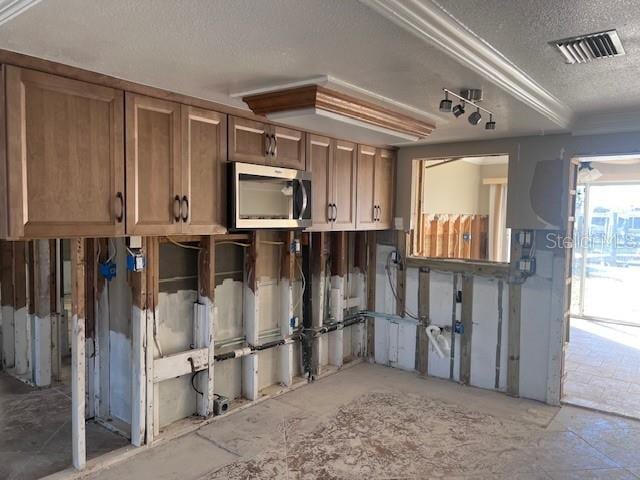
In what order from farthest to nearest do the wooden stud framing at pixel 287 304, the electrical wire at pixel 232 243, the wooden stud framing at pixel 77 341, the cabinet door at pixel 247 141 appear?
the wooden stud framing at pixel 287 304
the electrical wire at pixel 232 243
the cabinet door at pixel 247 141
the wooden stud framing at pixel 77 341

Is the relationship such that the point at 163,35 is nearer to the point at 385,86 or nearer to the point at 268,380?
the point at 385,86

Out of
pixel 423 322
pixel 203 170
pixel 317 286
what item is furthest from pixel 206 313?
pixel 423 322

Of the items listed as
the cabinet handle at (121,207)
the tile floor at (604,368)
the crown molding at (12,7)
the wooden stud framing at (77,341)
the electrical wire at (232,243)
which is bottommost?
the tile floor at (604,368)

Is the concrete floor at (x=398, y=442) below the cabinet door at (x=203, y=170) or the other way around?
below

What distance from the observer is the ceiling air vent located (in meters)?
1.81

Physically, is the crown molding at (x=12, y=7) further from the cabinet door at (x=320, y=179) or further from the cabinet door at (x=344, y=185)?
the cabinet door at (x=344, y=185)

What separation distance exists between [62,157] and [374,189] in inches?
109

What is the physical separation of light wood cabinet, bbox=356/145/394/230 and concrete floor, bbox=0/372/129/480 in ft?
8.47

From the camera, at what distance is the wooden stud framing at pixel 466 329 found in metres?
4.21

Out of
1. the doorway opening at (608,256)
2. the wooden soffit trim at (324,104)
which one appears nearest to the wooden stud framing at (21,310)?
the wooden soffit trim at (324,104)

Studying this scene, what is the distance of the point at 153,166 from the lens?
2.58 meters

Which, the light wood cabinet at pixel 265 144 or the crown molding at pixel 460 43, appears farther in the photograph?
the light wood cabinet at pixel 265 144

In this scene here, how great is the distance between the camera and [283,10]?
60.5 inches

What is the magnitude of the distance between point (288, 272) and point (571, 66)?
2.54m
